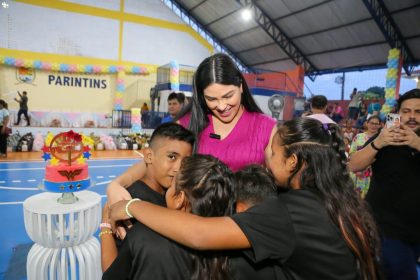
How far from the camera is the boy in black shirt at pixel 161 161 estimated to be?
1448 millimetres

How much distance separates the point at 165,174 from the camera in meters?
1.45

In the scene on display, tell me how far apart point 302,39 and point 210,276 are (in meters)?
16.5

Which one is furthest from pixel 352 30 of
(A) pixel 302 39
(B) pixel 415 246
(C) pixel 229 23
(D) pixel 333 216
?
(D) pixel 333 216

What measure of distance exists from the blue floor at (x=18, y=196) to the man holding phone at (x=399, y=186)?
3.03 m

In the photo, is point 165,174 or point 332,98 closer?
point 165,174

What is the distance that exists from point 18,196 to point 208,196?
523 centimetres

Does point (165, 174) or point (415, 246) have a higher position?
point (165, 174)

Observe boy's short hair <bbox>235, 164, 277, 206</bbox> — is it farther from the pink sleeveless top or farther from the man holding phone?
the man holding phone

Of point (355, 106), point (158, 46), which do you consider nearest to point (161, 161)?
point (355, 106)

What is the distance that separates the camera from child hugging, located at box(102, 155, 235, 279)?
103 centimetres

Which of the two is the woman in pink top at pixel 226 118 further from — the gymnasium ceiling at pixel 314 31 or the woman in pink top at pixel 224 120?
the gymnasium ceiling at pixel 314 31

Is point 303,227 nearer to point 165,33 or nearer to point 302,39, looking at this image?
point 302,39

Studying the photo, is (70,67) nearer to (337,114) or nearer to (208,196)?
(337,114)

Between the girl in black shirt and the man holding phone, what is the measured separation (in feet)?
2.50
